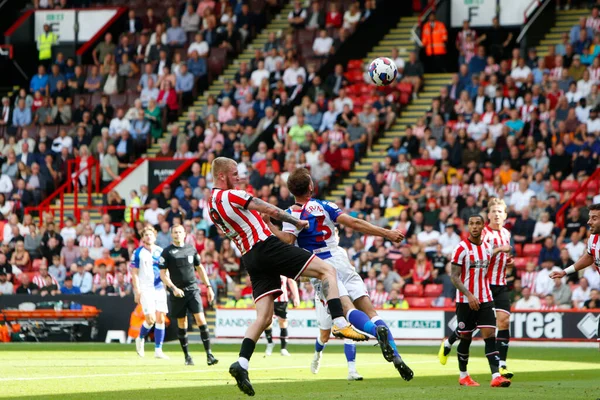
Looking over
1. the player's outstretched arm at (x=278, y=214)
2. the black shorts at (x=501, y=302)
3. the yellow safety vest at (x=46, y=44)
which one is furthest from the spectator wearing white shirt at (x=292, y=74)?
the player's outstretched arm at (x=278, y=214)

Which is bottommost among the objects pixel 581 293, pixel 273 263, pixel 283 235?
pixel 581 293

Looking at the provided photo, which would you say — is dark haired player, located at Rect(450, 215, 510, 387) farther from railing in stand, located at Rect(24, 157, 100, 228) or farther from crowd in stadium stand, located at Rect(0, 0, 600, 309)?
railing in stand, located at Rect(24, 157, 100, 228)

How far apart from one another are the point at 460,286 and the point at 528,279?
11.0 metres

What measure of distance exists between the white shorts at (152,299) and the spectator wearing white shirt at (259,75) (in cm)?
1310

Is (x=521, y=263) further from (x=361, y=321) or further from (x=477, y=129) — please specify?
(x=361, y=321)

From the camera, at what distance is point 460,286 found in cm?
1448

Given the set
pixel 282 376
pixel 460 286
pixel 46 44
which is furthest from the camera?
pixel 46 44

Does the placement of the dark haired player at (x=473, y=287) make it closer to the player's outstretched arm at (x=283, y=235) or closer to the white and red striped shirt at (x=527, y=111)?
the player's outstretched arm at (x=283, y=235)

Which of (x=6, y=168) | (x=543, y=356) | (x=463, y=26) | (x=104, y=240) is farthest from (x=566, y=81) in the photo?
(x=6, y=168)

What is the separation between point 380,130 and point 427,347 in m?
9.04

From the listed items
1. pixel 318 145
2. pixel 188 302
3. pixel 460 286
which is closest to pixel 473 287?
pixel 460 286

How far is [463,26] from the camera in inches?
1270

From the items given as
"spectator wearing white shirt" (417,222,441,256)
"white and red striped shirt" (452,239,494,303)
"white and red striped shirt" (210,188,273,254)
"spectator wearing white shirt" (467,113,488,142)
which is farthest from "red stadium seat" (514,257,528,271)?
"white and red striped shirt" (210,188,273,254)

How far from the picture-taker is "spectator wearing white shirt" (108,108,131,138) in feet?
111
